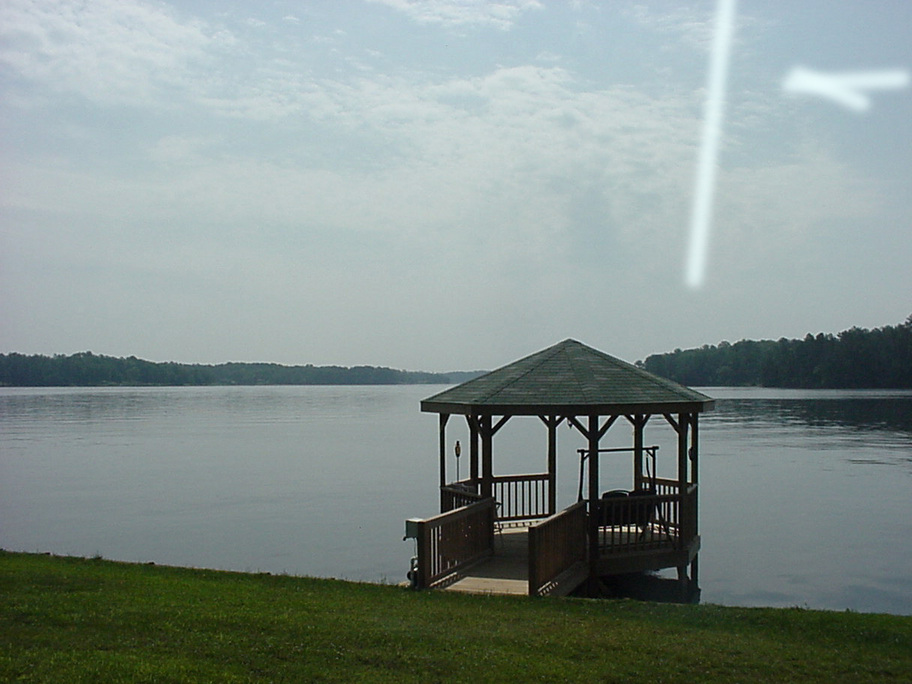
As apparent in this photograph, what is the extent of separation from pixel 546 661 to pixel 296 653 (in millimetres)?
1976

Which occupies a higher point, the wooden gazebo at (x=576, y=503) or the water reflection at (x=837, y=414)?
the wooden gazebo at (x=576, y=503)

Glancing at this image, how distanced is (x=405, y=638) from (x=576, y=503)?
517 centimetres

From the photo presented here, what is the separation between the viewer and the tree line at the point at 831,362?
380ft

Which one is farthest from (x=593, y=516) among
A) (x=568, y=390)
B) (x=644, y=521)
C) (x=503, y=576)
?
(x=568, y=390)

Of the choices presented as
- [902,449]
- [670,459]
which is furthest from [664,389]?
[902,449]

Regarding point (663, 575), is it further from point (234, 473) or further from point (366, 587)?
point (234, 473)

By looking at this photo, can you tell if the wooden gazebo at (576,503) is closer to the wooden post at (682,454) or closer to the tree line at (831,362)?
the wooden post at (682,454)

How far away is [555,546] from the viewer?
36.0 feet

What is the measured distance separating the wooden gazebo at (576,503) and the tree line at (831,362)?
4433 inches

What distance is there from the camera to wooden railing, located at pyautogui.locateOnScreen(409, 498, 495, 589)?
10234 millimetres

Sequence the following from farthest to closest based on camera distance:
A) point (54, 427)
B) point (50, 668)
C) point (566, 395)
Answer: point (54, 427) → point (566, 395) → point (50, 668)

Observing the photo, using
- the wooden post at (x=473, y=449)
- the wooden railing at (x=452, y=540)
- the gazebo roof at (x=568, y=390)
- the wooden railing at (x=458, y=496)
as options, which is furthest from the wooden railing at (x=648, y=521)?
the wooden post at (x=473, y=449)

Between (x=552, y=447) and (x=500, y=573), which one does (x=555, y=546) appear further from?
(x=552, y=447)

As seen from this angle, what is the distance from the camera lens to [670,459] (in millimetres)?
41250
